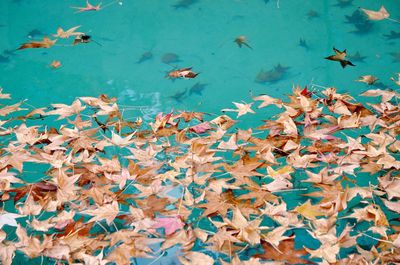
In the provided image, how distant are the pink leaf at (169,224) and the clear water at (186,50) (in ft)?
2.59

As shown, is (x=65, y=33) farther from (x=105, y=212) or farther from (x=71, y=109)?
(x=105, y=212)

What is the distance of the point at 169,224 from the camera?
3.93 ft

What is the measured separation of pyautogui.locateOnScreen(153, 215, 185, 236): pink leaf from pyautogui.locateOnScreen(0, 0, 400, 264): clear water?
79 centimetres

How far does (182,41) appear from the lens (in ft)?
7.68

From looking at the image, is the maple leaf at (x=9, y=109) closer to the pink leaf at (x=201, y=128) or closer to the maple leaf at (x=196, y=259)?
the pink leaf at (x=201, y=128)

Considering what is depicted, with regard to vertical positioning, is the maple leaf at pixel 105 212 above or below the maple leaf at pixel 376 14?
below

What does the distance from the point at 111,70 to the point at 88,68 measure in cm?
14

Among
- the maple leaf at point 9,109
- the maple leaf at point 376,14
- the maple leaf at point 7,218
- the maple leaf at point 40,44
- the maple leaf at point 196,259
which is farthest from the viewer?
the maple leaf at point 40,44

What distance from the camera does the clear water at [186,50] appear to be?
80.4 inches

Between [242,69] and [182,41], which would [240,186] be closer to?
[242,69]

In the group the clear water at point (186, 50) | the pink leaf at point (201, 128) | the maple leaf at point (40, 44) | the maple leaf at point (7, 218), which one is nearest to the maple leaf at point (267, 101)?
the clear water at point (186, 50)

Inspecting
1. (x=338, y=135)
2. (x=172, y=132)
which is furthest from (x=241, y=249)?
(x=338, y=135)

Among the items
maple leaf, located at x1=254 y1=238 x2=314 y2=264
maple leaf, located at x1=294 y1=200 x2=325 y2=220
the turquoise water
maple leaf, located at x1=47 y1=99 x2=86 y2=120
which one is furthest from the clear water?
maple leaf, located at x1=254 y1=238 x2=314 y2=264

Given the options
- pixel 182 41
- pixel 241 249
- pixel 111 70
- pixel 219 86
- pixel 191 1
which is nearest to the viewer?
pixel 241 249
